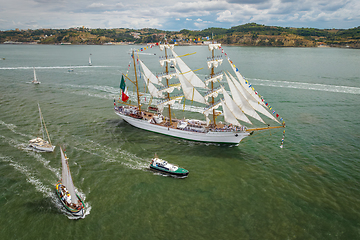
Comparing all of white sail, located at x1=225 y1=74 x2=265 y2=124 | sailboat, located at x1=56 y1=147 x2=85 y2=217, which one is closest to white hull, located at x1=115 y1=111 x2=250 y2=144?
white sail, located at x1=225 y1=74 x2=265 y2=124

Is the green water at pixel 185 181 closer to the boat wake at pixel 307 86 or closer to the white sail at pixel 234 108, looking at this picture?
the white sail at pixel 234 108

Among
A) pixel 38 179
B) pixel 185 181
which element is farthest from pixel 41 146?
pixel 185 181

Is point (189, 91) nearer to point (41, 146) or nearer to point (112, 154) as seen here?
point (112, 154)

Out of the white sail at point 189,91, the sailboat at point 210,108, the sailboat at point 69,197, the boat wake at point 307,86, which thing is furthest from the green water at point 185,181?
the boat wake at point 307,86

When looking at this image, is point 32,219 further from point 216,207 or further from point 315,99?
point 315,99

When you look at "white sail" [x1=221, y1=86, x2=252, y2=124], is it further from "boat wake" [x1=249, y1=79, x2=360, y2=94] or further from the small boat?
"boat wake" [x1=249, y1=79, x2=360, y2=94]

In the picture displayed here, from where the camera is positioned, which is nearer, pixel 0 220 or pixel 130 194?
pixel 0 220

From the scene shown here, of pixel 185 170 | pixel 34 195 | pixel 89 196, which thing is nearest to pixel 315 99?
pixel 185 170

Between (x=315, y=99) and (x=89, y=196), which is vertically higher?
(x=315, y=99)
